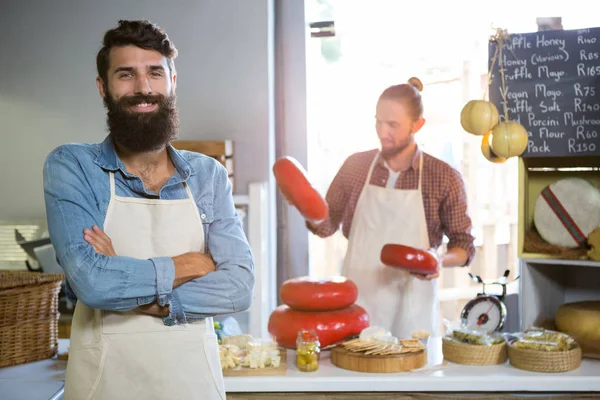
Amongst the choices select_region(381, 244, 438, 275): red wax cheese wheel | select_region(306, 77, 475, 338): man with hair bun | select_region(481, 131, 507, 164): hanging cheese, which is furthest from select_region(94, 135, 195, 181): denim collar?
select_region(481, 131, 507, 164): hanging cheese

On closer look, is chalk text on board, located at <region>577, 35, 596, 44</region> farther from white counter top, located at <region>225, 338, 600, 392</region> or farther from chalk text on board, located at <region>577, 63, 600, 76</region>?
white counter top, located at <region>225, 338, 600, 392</region>

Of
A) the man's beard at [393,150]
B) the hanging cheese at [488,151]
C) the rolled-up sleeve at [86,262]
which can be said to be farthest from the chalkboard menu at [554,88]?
the rolled-up sleeve at [86,262]

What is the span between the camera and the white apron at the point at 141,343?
5.70 feet

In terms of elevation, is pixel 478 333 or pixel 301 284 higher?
pixel 301 284

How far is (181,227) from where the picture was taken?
1.81 meters

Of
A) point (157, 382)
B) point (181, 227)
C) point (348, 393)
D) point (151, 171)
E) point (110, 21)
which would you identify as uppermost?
point (110, 21)

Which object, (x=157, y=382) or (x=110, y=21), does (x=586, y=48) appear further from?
(x=110, y=21)

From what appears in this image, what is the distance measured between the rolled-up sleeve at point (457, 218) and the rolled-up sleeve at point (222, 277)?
1.34 metres

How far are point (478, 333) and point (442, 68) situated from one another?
2062 mm

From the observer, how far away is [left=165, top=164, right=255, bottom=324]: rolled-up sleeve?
1719 millimetres

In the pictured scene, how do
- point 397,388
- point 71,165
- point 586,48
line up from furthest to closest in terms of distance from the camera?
point 586,48 → point 397,388 → point 71,165

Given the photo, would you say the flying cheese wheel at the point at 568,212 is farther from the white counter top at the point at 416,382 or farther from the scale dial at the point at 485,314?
the white counter top at the point at 416,382

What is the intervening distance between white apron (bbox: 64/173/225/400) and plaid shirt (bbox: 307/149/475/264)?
127 centimetres

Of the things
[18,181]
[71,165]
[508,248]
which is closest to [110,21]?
[18,181]
